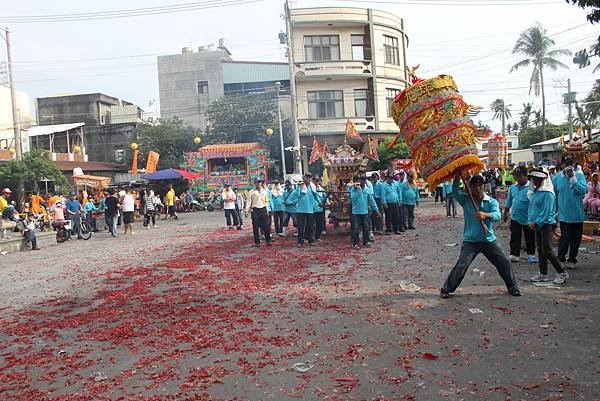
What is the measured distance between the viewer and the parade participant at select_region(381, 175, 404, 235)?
47.5 ft

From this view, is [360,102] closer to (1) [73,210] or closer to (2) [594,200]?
(1) [73,210]

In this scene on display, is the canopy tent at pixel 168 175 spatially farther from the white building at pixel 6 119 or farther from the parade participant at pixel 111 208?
the white building at pixel 6 119

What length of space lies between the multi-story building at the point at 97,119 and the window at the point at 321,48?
52.9ft

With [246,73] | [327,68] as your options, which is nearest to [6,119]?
[246,73]

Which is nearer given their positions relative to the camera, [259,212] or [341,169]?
[259,212]

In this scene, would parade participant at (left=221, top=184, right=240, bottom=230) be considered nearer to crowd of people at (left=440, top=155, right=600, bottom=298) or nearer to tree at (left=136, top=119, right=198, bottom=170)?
crowd of people at (left=440, top=155, right=600, bottom=298)

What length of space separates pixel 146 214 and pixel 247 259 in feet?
42.4

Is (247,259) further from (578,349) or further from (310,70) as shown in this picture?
(310,70)

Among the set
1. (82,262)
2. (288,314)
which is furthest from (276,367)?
(82,262)

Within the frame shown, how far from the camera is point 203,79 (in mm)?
46562

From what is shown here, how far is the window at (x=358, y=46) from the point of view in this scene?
35.9 meters

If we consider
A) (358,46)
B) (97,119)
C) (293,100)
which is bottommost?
(293,100)

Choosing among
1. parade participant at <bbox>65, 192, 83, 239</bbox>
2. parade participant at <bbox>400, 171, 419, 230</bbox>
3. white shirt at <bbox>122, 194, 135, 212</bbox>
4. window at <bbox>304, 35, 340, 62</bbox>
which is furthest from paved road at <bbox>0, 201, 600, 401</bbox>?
window at <bbox>304, 35, 340, 62</bbox>

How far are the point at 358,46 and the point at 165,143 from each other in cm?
1576
